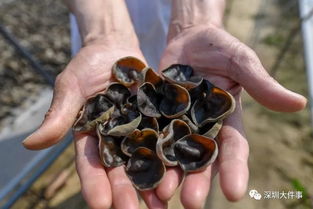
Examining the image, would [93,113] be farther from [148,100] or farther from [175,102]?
[175,102]

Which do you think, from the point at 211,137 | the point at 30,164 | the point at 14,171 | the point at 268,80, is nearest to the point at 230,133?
the point at 211,137

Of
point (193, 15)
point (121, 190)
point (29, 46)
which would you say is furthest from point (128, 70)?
point (29, 46)

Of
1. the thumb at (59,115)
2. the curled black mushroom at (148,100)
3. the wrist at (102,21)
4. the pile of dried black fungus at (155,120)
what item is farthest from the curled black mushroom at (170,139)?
the wrist at (102,21)

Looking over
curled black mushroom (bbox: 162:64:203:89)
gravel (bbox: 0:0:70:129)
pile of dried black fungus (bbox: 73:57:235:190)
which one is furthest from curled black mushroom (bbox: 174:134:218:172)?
gravel (bbox: 0:0:70:129)

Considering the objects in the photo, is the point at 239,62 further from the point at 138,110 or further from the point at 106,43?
the point at 106,43

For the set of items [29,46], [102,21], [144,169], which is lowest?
[29,46]

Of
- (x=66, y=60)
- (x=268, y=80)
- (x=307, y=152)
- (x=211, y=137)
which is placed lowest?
(x=307, y=152)

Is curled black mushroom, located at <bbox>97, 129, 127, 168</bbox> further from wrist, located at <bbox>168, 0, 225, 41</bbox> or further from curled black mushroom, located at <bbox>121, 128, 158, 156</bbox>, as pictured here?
wrist, located at <bbox>168, 0, 225, 41</bbox>
